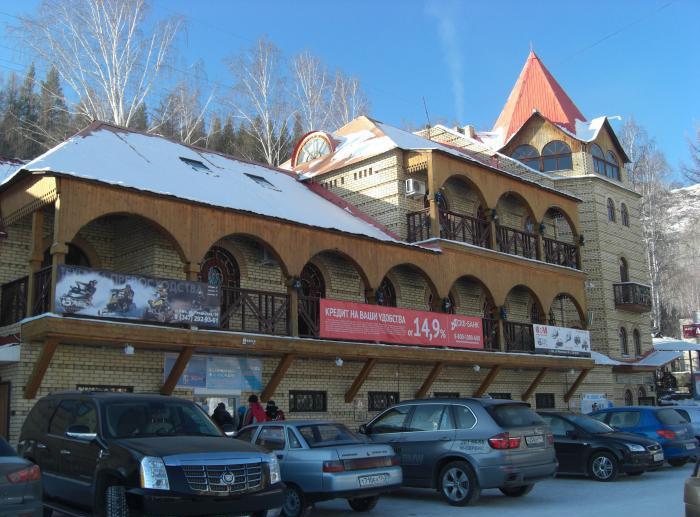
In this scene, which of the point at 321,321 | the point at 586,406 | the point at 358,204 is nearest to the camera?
the point at 321,321

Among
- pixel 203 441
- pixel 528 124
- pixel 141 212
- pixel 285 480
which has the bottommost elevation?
pixel 285 480

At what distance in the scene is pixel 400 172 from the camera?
2283cm

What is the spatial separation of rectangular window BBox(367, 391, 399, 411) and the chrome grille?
1213cm

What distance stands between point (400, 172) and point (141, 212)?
10.3 metres

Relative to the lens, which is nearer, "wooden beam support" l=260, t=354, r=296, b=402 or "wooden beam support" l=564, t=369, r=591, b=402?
"wooden beam support" l=260, t=354, r=296, b=402

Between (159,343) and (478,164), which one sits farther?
(478,164)

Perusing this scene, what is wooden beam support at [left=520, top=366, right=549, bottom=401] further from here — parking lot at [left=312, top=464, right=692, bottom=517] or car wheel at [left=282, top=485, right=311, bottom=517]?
car wheel at [left=282, top=485, right=311, bottom=517]

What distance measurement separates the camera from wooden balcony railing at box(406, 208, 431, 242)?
21906mm

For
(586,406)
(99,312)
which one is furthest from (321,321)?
(586,406)

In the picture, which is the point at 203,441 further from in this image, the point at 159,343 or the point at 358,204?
the point at 358,204

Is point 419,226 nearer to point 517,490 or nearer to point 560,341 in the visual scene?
point 560,341

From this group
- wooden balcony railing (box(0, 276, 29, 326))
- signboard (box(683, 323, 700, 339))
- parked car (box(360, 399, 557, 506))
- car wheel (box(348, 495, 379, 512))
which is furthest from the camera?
signboard (box(683, 323, 700, 339))

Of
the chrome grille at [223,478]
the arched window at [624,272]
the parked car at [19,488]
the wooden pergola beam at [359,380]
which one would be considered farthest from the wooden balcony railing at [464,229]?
the parked car at [19,488]

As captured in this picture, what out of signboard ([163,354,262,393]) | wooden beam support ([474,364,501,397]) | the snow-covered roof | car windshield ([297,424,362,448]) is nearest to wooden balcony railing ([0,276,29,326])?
the snow-covered roof
